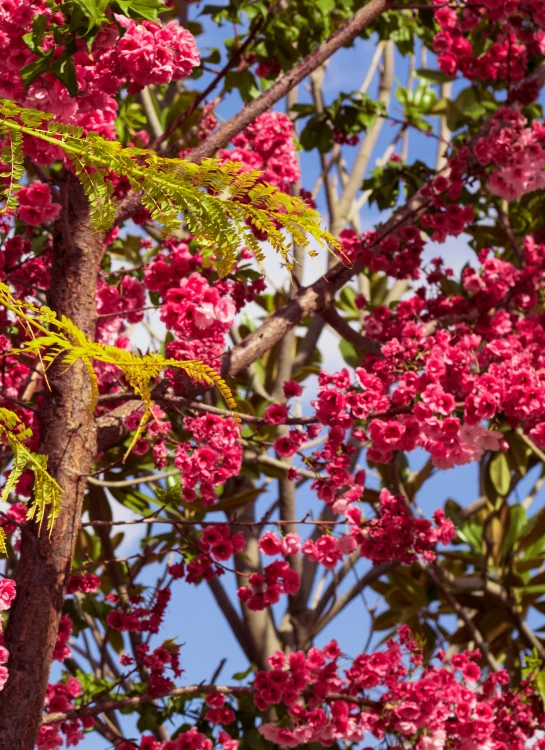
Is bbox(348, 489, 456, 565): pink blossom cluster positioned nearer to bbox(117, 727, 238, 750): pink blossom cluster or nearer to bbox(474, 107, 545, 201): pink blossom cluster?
bbox(117, 727, 238, 750): pink blossom cluster

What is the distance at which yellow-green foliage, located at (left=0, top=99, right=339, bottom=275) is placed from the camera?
116 inches

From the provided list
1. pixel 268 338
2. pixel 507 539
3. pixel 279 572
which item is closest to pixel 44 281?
pixel 268 338

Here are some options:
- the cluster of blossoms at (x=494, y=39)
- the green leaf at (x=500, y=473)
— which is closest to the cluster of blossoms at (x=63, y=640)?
the green leaf at (x=500, y=473)

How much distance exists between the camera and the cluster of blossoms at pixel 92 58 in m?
3.97

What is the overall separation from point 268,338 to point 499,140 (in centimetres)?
198

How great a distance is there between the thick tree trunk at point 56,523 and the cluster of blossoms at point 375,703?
1522 millimetres

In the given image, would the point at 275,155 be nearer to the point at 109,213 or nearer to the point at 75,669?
the point at 109,213

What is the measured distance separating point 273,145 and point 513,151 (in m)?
1.44

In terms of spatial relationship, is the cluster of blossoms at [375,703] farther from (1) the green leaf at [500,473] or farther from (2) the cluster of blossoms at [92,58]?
(2) the cluster of blossoms at [92,58]

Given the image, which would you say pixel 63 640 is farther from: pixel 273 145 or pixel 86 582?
pixel 273 145

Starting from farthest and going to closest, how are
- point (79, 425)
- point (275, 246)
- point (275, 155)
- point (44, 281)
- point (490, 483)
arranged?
point (490, 483) → point (275, 155) → point (44, 281) → point (79, 425) → point (275, 246)

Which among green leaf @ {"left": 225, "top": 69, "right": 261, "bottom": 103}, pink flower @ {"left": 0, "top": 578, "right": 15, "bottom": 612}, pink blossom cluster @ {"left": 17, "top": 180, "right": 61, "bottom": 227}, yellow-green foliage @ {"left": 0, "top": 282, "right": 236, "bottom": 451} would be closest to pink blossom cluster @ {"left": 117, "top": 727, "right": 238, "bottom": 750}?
pink flower @ {"left": 0, "top": 578, "right": 15, "bottom": 612}

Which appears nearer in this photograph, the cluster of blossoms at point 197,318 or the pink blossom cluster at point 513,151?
the cluster of blossoms at point 197,318

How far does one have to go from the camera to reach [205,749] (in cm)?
507
